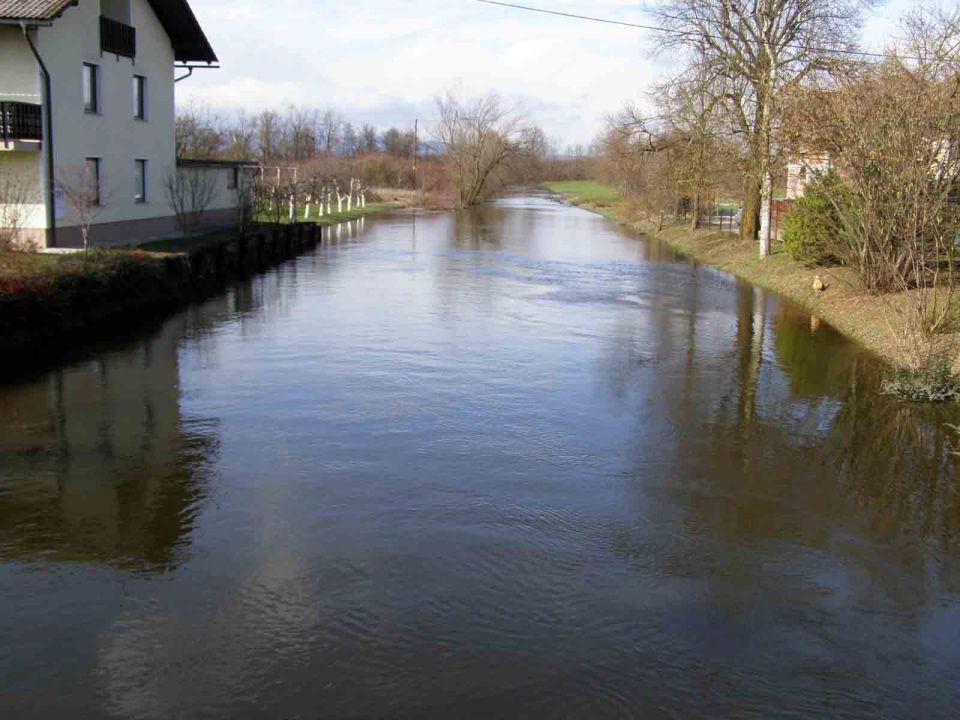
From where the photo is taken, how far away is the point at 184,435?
10.2m

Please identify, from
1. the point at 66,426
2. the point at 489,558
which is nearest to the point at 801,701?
the point at 489,558

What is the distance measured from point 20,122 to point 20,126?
0.09 m

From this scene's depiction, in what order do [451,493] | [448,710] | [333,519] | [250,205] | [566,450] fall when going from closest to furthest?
[448,710]
[333,519]
[451,493]
[566,450]
[250,205]

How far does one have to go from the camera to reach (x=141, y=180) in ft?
92.2

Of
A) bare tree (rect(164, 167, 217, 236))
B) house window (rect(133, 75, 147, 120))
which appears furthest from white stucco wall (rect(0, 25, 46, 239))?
bare tree (rect(164, 167, 217, 236))

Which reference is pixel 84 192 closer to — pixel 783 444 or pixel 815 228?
pixel 783 444

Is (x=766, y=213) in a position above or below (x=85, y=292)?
above

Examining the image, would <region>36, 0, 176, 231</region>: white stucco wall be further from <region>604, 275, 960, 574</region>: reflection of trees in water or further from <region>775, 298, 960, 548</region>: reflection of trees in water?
<region>775, 298, 960, 548</region>: reflection of trees in water

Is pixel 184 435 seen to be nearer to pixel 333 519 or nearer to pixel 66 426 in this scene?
pixel 66 426

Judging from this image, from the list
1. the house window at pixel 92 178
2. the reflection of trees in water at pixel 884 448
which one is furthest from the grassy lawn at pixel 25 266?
the reflection of trees in water at pixel 884 448

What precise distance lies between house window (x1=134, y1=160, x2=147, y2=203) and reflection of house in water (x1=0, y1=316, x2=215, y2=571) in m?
15.8

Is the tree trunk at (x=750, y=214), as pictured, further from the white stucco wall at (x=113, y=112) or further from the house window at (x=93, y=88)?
the house window at (x=93, y=88)

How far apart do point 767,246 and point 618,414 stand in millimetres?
19769

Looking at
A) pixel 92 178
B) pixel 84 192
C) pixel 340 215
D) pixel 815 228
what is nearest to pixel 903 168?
pixel 815 228
